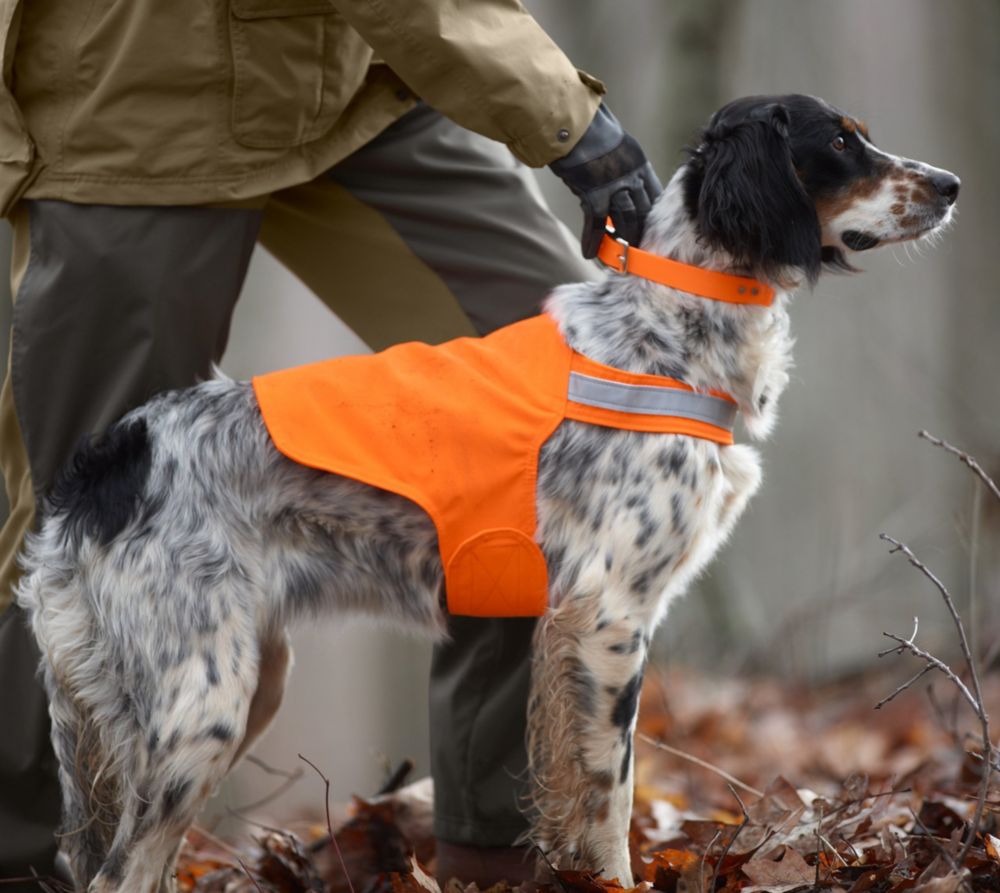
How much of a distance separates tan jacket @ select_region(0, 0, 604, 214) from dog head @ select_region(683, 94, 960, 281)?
377 millimetres

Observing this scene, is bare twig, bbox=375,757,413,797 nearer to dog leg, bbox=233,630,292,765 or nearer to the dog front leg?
dog leg, bbox=233,630,292,765

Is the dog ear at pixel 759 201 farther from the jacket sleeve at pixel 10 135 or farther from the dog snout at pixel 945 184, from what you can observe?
the jacket sleeve at pixel 10 135

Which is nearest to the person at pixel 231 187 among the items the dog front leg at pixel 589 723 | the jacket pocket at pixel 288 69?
the jacket pocket at pixel 288 69

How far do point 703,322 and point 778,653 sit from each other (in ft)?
16.0

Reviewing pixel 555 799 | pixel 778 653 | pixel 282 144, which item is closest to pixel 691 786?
pixel 555 799

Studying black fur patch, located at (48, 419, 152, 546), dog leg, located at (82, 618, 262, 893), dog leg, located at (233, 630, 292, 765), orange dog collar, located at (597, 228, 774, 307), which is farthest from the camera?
dog leg, located at (233, 630, 292, 765)

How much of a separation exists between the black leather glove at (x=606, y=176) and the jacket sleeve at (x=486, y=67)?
46mm

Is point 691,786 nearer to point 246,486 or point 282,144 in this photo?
point 246,486

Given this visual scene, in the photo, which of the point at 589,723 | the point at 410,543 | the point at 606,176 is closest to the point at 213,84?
the point at 606,176

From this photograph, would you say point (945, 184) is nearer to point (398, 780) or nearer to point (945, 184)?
point (945, 184)

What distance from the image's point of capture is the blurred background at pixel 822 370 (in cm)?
846

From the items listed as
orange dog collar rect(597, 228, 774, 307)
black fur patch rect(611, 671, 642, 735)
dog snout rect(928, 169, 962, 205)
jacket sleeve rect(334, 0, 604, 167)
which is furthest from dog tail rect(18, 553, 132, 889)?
dog snout rect(928, 169, 962, 205)

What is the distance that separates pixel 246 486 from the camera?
331cm

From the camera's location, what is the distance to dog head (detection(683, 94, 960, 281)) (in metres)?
3.34
